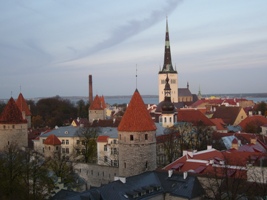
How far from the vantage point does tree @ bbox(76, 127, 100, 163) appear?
39938 mm

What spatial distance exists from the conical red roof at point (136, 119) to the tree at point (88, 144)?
13905 millimetres

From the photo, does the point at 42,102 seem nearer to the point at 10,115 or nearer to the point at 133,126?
the point at 10,115

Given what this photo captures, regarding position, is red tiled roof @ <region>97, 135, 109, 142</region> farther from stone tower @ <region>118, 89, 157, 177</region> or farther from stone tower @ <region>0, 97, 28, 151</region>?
stone tower @ <region>118, 89, 157, 177</region>

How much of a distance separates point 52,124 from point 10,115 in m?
34.0

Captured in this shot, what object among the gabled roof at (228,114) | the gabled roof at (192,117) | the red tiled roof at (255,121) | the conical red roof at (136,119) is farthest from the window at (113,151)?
the gabled roof at (228,114)

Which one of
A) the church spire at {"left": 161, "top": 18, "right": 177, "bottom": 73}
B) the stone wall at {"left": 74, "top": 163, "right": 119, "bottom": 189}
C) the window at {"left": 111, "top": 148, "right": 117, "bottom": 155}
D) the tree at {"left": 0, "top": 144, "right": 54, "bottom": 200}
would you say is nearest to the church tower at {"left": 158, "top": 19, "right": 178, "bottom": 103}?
the church spire at {"left": 161, "top": 18, "right": 177, "bottom": 73}

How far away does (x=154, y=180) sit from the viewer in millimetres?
23094

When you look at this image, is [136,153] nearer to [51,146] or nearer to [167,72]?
[51,146]

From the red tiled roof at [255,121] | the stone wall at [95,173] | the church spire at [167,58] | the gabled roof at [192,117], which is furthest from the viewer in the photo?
the church spire at [167,58]

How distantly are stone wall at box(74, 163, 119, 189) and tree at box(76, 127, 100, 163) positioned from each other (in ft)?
24.4

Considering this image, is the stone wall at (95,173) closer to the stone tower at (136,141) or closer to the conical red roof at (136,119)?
the stone tower at (136,141)

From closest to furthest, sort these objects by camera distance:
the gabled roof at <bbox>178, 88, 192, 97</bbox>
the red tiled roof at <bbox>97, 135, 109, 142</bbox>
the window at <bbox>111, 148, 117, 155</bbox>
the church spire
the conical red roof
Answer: the conical red roof → the window at <bbox>111, 148, 117, 155</bbox> → the red tiled roof at <bbox>97, 135, 109, 142</bbox> → the church spire → the gabled roof at <bbox>178, 88, 192, 97</bbox>

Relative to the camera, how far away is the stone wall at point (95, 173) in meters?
28.7

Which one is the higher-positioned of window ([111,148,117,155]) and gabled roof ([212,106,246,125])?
gabled roof ([212,106,246,125])
